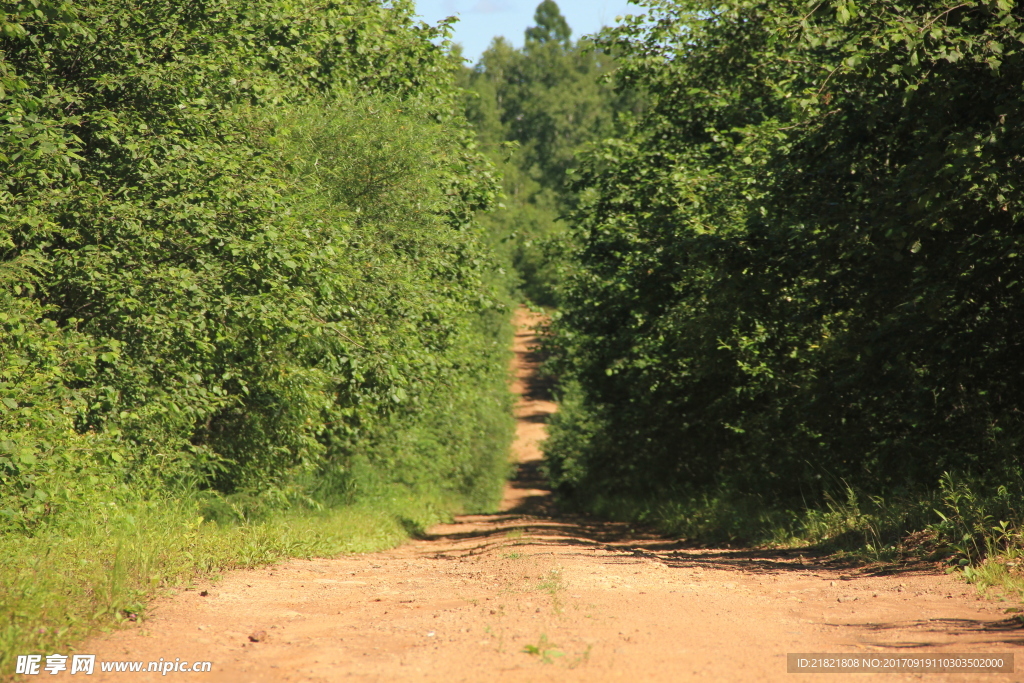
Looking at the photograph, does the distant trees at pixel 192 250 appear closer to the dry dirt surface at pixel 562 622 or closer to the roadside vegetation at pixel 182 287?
the roadside vegetation at pixel 182 287

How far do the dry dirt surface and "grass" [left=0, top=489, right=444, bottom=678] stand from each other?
24 cm

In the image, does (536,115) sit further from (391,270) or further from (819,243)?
(819,243)

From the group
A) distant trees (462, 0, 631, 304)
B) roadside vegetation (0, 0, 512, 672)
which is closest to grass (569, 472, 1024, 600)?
roadside vegetation (0, 0, 512, 672)

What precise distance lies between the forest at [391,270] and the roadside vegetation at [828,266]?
0.06m

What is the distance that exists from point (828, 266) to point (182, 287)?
26.0ft

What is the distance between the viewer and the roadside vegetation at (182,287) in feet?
27.2

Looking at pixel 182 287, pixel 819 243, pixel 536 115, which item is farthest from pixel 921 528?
pixel 536 115

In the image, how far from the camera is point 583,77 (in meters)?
92.1

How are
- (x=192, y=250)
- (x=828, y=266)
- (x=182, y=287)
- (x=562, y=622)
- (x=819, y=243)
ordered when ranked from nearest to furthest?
(x=562, y=622), (x=182, y=287), (x=192, y=250), (x=819, y=243), (x=828, y=266)

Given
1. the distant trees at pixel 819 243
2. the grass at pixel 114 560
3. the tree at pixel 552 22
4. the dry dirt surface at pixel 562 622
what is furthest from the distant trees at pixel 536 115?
the dry dirt surface at pixel 562 622

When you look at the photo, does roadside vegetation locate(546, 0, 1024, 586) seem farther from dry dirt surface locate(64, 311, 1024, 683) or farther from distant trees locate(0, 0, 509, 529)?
distant trees locate(0, 0, 509, 529)

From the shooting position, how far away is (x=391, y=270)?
12.6m

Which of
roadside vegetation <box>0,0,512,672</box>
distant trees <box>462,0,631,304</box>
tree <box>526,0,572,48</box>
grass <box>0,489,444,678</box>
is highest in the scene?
tree <box>526,0,572,48</box>

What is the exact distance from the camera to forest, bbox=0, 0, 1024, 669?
862 cm
